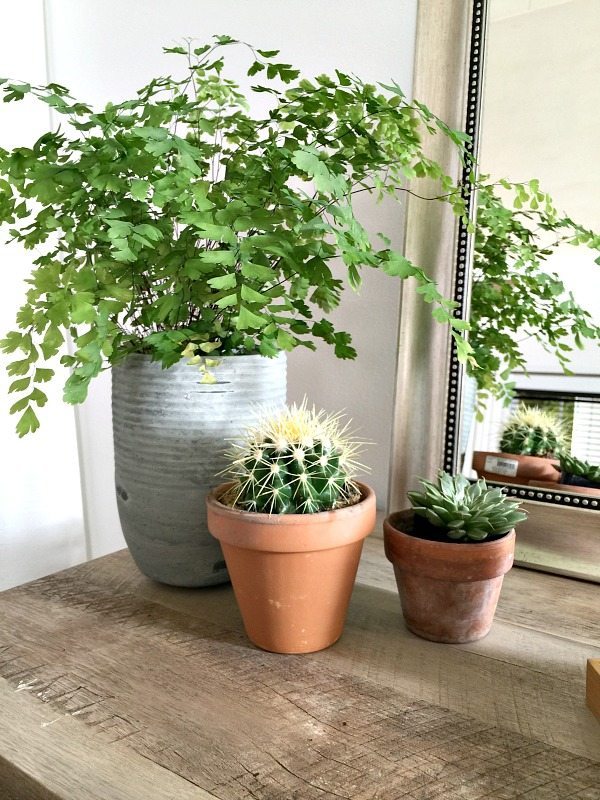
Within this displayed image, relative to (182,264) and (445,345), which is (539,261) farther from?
(182,264)

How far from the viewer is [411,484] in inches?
43.9

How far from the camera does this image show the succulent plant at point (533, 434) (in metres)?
0.99

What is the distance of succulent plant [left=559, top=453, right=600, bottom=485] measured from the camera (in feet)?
3.14

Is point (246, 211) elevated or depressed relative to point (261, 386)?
elevated

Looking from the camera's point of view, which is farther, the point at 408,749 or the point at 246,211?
the point at 246,211

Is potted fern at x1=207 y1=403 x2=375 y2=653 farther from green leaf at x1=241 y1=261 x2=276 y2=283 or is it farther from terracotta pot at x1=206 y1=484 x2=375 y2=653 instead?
green leaf at x1=241 y1=261 x2=276 y2=283

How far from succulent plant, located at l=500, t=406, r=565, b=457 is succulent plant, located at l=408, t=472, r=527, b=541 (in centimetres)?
22

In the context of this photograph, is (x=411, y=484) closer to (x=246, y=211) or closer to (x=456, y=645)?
(x=456, y=645)

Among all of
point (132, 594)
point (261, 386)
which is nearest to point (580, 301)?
point (261, 386)

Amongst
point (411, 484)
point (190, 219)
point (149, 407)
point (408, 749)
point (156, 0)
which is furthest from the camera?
point (156, 0)

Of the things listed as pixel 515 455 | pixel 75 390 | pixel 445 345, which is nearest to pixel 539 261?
pixel 445 345

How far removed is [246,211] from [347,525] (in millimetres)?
374

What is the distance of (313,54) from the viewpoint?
3.97 feet

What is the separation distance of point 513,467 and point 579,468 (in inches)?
3.8
